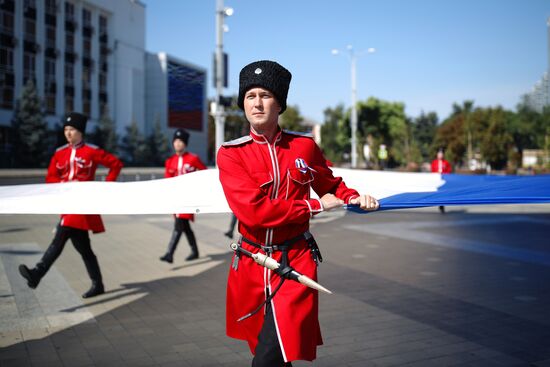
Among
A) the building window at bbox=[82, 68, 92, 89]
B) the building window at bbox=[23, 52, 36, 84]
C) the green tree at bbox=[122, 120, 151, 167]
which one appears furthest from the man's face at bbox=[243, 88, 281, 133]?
Answer: the green tree at bbox=[122, 120, 151, 167]

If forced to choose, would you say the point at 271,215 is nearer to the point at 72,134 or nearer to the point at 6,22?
the point at 72,134

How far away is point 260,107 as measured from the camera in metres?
3.02

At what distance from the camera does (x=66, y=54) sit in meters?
58.7

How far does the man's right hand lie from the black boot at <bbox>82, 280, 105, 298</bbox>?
4.71 metres

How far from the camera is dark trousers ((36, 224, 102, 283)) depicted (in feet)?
21.4

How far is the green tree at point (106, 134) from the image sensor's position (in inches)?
2319

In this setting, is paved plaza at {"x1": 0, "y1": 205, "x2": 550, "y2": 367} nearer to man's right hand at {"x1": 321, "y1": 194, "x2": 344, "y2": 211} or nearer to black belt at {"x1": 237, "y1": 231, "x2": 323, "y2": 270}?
black belt at {"x1": 237, "y1": 231, "x2": 323, "y2": 270}

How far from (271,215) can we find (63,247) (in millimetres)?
4829

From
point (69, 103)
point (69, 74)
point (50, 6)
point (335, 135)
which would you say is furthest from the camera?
point (335, 135)

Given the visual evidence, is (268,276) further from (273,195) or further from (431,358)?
(431,358)

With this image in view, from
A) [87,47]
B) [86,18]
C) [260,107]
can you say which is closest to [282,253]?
[260,107]

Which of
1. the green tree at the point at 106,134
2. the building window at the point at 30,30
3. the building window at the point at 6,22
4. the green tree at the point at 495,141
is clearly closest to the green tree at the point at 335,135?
the green tree at the point at 495,141

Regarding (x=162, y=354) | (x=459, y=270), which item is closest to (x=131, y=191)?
(x=162, y=354)

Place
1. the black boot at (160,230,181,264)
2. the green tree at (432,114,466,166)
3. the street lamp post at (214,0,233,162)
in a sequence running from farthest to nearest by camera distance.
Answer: the green tree at (432,114,466,166), the street lamp post at (214,0,233,162), the black boot at (160,230,181,264)
